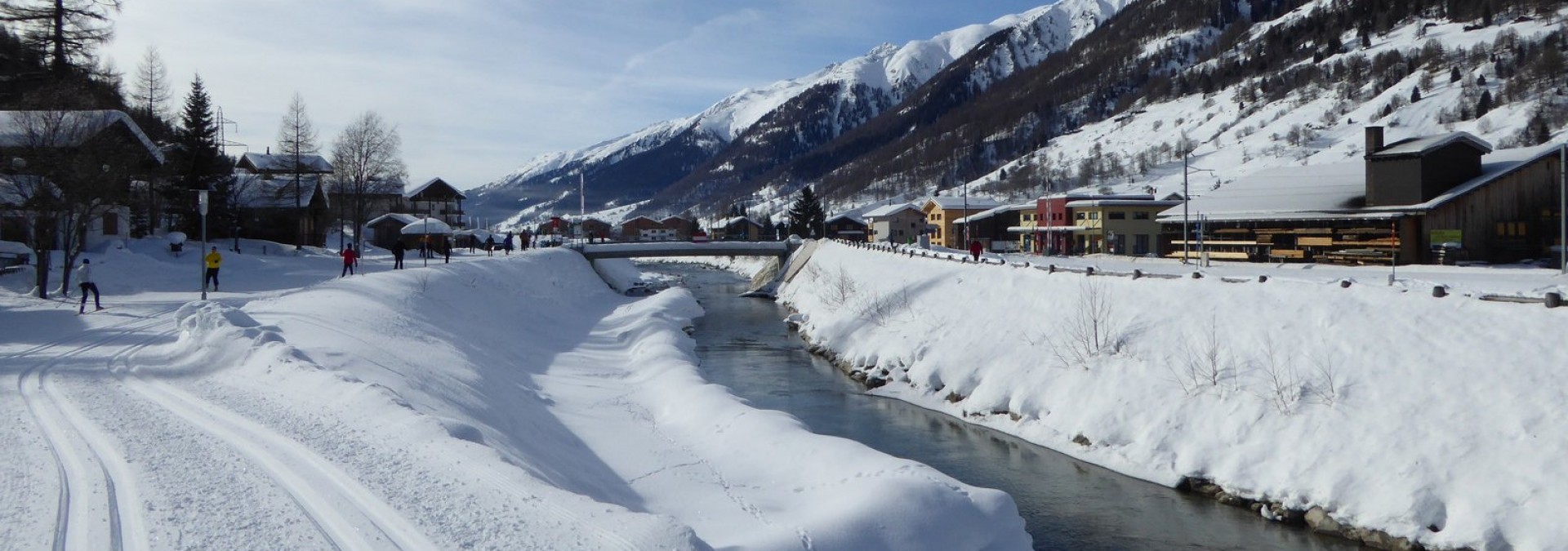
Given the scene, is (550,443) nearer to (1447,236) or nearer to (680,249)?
(1447,236)

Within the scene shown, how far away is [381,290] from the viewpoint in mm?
31875

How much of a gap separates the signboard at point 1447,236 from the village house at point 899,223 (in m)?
67.7

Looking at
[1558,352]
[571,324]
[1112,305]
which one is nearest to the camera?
[1558,352]

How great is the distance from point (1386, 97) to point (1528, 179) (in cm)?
11702

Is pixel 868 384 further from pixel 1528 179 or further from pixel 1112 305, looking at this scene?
pixel 1528 179

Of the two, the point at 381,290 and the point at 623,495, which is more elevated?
the point at 381,290

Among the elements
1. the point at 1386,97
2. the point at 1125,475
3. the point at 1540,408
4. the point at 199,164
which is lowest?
the point at 1125,475

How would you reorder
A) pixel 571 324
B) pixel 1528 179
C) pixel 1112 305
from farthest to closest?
pixel 571 324
pixel 1528 179
pixel 1112 305

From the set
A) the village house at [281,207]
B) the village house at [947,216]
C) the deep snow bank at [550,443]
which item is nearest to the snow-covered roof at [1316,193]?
the deep snow bank at [550,443]

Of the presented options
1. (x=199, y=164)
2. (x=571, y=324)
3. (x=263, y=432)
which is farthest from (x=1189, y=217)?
(x=199, y=164)

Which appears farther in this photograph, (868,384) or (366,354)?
(868,384)

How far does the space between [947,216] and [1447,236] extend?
58.6 meters

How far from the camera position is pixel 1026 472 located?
1998cm

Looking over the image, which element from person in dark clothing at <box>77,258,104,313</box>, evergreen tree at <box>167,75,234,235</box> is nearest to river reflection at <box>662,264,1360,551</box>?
person in dark clothing at <box>77,258,104,313</box>
